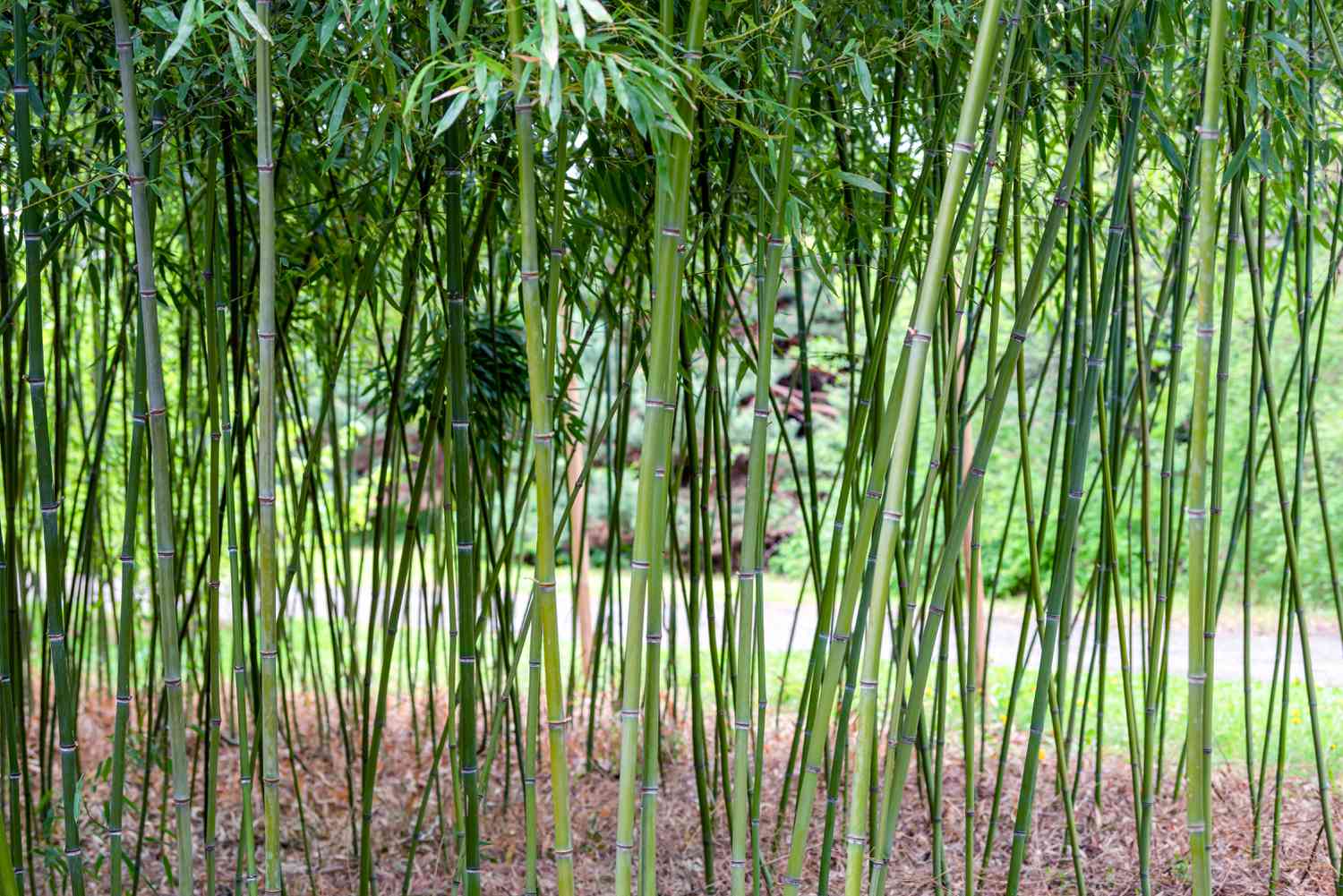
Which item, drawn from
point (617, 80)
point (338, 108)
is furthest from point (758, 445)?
point (338, 108)

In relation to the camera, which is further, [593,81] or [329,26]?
[329,26]

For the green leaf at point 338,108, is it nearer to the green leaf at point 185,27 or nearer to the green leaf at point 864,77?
the green leaf at point 185,27

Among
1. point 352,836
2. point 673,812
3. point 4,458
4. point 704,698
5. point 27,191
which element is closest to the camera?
point 27,191

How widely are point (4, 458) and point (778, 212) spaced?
47.9 inches

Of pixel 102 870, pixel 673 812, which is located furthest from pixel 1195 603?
pixel 102 870

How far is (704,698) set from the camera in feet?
14.2

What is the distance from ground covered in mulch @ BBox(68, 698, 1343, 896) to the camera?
231 cm

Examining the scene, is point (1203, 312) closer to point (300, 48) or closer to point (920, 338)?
point (920, 338)

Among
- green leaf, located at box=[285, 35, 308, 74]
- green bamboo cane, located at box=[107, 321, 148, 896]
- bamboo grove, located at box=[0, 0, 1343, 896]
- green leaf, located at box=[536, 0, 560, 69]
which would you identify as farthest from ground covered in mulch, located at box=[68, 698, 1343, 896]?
green leaf, located at box=[536, 0, 560, 69]

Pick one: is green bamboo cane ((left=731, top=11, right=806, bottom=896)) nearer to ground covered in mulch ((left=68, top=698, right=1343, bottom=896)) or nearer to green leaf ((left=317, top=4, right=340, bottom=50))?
green leaf ((left=317, top=4, right=340, bottom=50))

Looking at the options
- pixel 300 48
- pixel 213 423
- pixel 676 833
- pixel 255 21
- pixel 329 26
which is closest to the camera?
pixel 255 21

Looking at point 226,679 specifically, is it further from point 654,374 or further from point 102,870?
point 654,374

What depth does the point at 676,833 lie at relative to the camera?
2.71 meters

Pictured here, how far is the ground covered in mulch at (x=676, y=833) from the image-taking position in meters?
2.31
